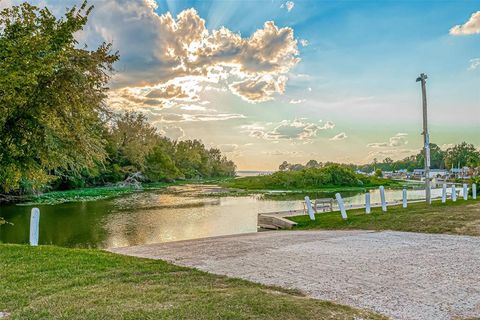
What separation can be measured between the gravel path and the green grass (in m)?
0.65

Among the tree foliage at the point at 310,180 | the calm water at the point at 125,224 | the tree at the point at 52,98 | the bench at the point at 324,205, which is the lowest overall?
the calm water at the point at 125,224

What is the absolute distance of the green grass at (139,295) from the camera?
4.93 m

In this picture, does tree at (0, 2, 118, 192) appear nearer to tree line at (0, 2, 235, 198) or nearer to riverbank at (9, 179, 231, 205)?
tree line at (0, 2, 235, 198)

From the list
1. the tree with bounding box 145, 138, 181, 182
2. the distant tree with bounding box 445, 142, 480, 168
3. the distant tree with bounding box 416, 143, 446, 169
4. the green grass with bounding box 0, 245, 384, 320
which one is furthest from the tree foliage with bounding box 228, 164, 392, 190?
the distant tree with bounding box 416, 143, 446, 169

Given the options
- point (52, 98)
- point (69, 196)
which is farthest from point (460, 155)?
point (52, 98)

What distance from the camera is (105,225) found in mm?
21703

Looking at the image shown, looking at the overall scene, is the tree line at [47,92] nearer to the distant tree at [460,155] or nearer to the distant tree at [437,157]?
the distant tree at [460,155]

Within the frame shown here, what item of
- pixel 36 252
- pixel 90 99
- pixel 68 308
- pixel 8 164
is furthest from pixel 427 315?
pixel 8 164

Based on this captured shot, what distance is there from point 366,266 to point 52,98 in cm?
859

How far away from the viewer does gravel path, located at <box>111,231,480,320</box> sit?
5766 mm

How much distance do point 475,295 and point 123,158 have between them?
69.0m

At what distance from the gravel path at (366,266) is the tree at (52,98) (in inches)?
138

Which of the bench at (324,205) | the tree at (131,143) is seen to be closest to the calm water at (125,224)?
the bench at (324,205)

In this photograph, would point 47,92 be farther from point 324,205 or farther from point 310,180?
point 310,180
